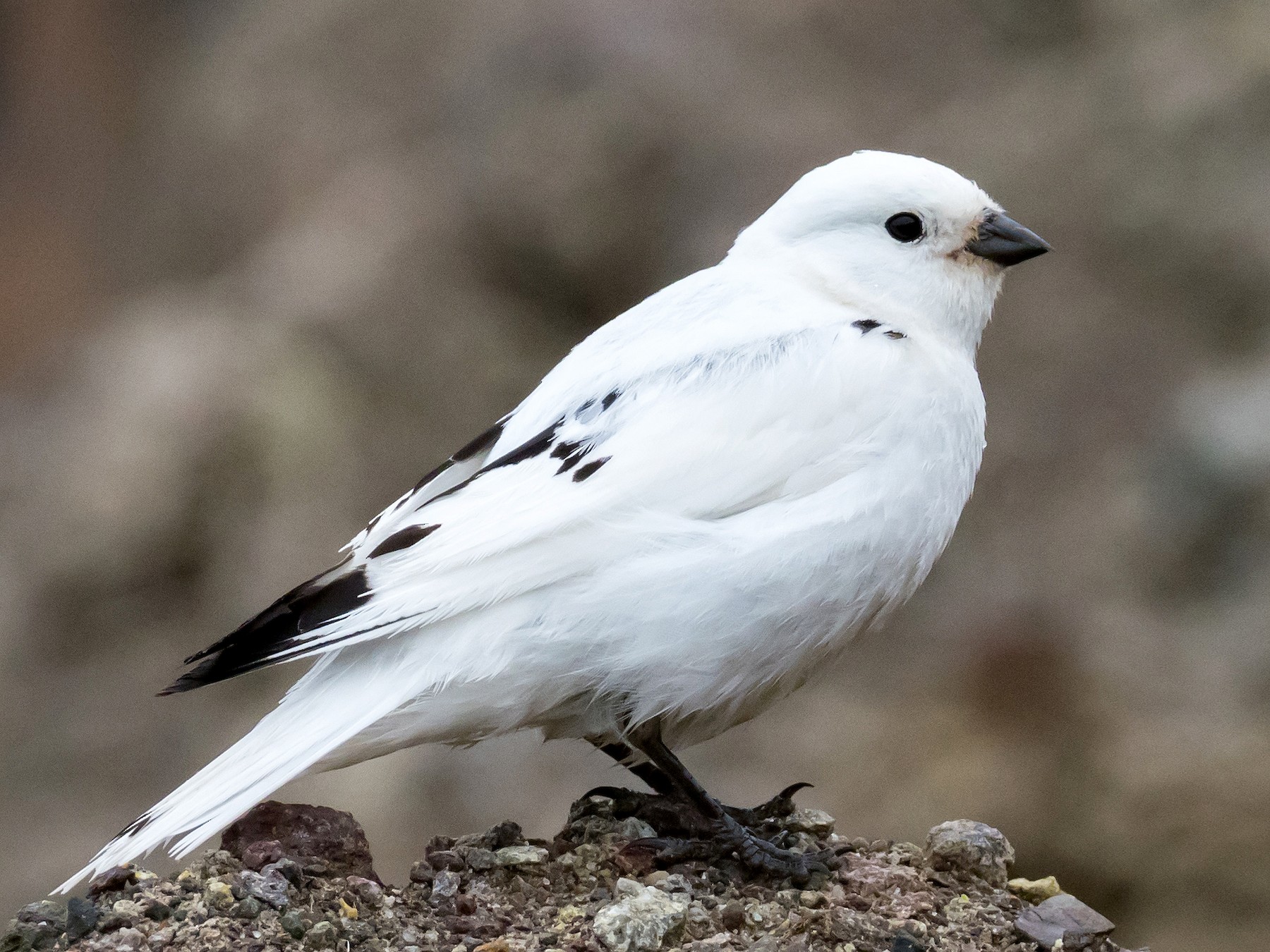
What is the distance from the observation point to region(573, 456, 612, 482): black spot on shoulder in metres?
3.01

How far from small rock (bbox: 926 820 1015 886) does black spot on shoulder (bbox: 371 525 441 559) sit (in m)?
1.33

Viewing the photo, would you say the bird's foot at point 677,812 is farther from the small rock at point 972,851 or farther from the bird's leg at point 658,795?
the small rock at point 972,851

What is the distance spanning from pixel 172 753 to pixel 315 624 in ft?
16.3

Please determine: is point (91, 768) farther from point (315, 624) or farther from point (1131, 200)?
point (1131, 200)

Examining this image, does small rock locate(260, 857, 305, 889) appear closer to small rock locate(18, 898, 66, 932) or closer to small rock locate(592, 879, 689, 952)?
small rock locate(18, 898, 66, 932)

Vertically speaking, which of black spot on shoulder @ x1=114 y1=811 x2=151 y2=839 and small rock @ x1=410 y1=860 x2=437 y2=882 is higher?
black spot on shoulder @ x1=114 y1=811 x2=151 y2=839

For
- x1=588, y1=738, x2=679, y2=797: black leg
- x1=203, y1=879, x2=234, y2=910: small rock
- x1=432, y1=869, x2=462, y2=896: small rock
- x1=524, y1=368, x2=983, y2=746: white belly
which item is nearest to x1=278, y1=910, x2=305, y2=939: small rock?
x1=203, y1=879, x2=234, y2=910: small rock

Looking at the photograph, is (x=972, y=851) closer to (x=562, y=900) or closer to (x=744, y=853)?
(x=744, y=853)

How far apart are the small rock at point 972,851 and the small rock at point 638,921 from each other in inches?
27.1

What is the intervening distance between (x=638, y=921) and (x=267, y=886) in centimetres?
72

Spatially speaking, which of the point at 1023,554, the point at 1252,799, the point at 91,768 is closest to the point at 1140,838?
the point at 1252,799

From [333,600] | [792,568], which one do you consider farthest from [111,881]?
[792,568]

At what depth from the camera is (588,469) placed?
3023 millimetres

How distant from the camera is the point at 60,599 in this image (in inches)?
297
